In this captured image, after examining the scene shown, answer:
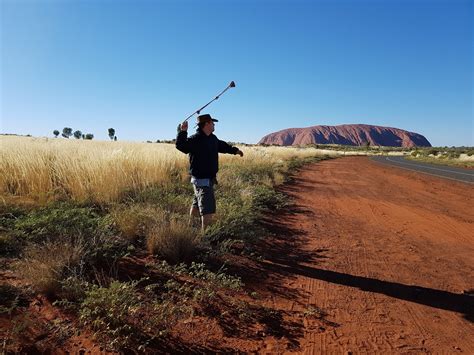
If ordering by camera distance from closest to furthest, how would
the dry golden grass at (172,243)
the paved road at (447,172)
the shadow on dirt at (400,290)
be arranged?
the shadow on dirt at (400,290), the dry golden grass at (172,243), the paved road at (447,172)

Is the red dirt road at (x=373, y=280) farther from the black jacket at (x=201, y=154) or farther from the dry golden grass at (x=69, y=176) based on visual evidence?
the dry golden grass at (x=69, y=176)

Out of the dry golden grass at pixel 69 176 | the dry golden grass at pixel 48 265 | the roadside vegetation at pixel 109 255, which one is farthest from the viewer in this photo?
the dry golden grass at pixel 69 176

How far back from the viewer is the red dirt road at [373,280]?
125 inches

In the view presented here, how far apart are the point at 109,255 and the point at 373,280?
3289mm

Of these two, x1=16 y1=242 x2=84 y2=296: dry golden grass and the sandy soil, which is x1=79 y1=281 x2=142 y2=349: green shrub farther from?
x1=16 y1=242 x2=84 y2=296: dry golden grass

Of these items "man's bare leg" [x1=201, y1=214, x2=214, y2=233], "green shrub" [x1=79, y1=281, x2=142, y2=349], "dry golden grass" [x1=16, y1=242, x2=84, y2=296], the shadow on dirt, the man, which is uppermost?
the man

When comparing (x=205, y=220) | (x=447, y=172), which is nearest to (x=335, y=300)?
(x=205, y=220)

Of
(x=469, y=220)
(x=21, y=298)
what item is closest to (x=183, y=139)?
(x=21, y=298)

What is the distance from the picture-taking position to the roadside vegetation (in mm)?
2988

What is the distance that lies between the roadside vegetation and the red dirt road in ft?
1.60

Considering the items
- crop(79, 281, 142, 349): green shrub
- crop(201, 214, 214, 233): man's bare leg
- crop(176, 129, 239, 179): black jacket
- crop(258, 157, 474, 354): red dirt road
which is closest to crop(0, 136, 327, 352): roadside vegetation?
crop(79, 281, 142, 349): green shrub

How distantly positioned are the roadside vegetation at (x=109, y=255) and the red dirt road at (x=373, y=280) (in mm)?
487

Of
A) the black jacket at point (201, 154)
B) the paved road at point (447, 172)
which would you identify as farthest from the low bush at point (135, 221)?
the paved road at point (447, 172)

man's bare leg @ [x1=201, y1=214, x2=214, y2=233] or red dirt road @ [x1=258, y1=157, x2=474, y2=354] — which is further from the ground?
man's bare leg @ [x1=201, y1=214, x2=214, y2=233]
